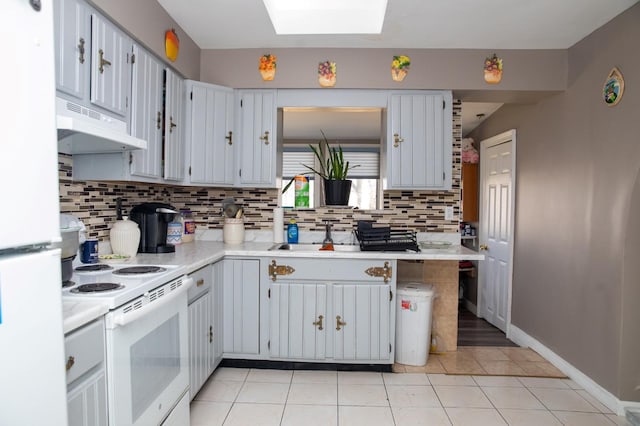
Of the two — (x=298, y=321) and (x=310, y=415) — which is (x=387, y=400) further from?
(x=298, y=321)

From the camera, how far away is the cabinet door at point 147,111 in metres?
2.06

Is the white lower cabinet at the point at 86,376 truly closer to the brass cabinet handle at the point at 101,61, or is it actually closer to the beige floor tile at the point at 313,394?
the brass cabinet handle at the point at 101,61

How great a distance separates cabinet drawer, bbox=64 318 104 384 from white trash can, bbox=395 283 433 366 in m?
2.03

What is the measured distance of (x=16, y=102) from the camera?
0.77 m

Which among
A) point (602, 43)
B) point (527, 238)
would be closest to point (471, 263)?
point (527, 238)

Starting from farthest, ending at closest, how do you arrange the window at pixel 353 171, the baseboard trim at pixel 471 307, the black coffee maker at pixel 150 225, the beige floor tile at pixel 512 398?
the baseboard trim at pixel 471 307 → the window at pixel 353 171 → the black coffee maker at pixel 150 225 → the beige floor tile at pixel 512 398

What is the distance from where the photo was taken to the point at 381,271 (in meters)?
2.59

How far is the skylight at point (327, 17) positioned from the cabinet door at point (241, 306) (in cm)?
167

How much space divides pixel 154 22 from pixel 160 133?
2.12 ft

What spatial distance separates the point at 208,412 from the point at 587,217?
8.75ft

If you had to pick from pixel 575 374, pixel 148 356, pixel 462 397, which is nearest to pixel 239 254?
pixel 148 356

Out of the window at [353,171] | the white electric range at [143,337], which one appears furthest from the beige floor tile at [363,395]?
the window at [353,171]

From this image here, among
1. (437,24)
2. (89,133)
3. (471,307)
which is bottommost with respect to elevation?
(471,307)

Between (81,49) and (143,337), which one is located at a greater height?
(81,49)
